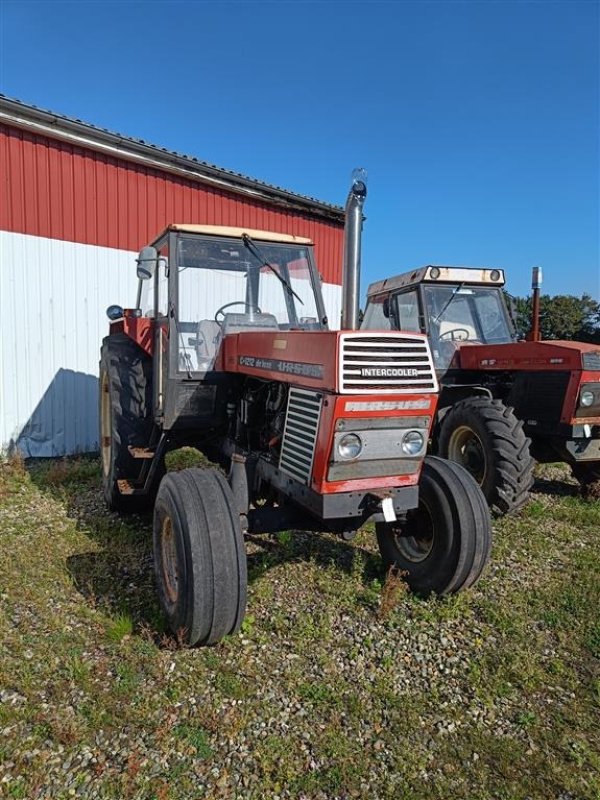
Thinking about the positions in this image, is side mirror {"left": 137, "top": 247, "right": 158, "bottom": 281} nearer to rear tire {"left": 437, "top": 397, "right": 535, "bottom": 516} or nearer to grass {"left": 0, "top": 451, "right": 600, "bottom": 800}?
grass {"left": 0, "top": 451, "right": 600, "bottom": 800}

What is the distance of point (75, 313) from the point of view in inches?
279

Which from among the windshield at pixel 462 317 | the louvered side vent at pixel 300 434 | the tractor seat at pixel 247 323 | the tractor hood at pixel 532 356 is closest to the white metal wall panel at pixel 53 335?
the tractor seat at pixel 247 323

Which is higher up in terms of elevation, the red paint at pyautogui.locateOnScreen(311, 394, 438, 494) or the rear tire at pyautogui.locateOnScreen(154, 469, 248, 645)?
the red paint at pyautogui.locateOnScreen(311, 394, 438, 494)

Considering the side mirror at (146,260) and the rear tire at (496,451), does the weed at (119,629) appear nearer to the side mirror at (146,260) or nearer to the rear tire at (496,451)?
the side mirror at (146,260)

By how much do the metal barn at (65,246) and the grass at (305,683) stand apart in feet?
10.8

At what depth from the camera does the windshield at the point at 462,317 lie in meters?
6.06

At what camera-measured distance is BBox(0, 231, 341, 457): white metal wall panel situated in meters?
6.56

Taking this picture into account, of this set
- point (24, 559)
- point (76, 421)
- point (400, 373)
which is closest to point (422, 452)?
point (400, 373)

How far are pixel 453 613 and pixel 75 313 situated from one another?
592 cm

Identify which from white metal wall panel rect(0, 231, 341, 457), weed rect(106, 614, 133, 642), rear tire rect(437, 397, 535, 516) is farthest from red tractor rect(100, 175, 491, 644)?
white metal wall panel rect(0, 231, 341, 457)

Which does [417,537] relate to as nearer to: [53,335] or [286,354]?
[286,354]

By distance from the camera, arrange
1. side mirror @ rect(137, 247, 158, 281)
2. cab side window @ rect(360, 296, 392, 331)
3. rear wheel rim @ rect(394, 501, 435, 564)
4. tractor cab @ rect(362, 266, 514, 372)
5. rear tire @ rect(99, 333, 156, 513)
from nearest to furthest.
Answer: rear wheel rim @ rect(394, 501, 435, 564)
side mirror @ rect(137, 247, 158, 281)
rear tire @ rect(99, 333, 156, 513)
tractor cab @ rect(362, 266, 514, 372)
cab side window @ rect(360, 296, 392, 331)

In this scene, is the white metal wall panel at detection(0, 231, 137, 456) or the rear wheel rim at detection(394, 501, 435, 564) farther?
the white metal wall panel at detection(0, 231, 137, 456)

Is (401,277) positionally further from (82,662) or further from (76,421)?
(82,662)
